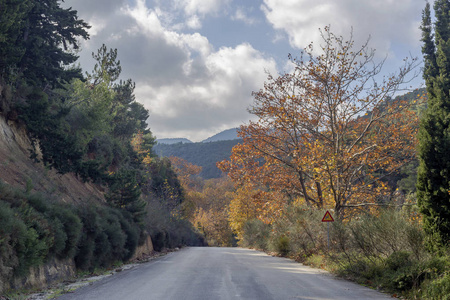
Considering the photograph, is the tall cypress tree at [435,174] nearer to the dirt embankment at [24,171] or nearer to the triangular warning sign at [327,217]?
the triangular warning sign at [327,217]

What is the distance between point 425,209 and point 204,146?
182 meters

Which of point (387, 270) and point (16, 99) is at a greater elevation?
point (16, 99)

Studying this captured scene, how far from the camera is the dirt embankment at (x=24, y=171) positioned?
1622 cm

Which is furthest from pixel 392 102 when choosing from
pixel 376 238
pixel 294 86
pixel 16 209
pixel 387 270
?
pixel 16 209

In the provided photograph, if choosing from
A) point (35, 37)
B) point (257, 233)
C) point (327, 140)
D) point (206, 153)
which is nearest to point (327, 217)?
point (327, 140)

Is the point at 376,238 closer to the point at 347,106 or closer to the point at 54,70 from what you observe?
the point at 347,106

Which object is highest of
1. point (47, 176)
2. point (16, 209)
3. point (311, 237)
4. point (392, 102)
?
point (392, 102)

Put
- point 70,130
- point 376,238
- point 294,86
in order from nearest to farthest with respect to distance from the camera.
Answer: point 376,238, point 294,86, point 70,130

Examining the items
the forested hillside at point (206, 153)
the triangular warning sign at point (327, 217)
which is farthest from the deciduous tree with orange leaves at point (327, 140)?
the forested hillside at point (206, 153)

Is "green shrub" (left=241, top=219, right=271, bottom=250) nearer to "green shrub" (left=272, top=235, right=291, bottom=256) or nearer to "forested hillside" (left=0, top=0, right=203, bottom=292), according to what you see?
"green shrub" (left=272, top=235, right=291, bottom=256)

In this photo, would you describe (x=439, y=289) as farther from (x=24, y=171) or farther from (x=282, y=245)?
(x=282, y=245)

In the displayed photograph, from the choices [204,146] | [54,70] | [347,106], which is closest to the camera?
[347,106]

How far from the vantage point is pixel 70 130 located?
2380 centimetres

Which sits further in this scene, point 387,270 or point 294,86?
point 294,86
